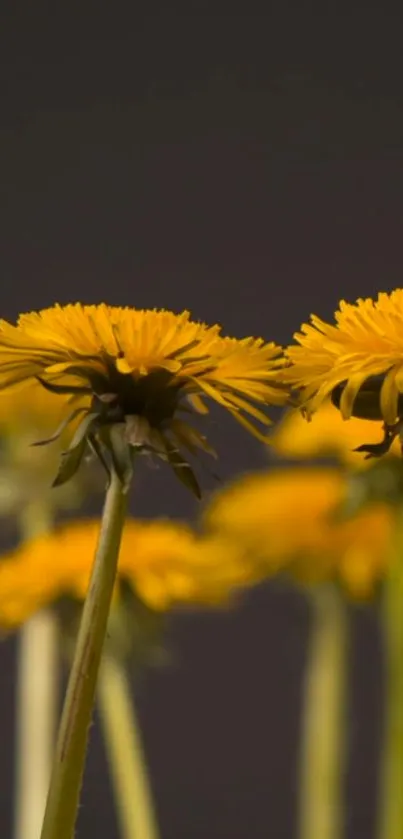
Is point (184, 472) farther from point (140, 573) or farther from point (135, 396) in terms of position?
point (140, 573)

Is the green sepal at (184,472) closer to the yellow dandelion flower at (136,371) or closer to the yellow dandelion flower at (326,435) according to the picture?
the yellow dandelion flower at (136,371)

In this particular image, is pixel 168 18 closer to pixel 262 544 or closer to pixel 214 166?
pixel 214 166

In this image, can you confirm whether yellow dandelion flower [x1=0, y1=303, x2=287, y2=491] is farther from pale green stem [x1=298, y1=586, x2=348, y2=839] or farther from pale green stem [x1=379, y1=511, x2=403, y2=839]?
pale green stem [x1=298, y1=586, x2=348, y2=839]

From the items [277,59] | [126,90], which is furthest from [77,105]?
[277,59]

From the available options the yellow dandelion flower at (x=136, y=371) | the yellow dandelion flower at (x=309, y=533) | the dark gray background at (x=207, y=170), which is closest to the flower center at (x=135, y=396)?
the yellow dandelion flower at (x=136, y=371)

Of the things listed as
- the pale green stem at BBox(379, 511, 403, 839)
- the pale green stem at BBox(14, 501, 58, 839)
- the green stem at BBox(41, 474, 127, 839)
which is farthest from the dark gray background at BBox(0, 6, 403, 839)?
the green stem at BBox(41, 474, 127, 839)

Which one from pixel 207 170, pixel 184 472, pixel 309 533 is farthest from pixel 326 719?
pixel 207 170
